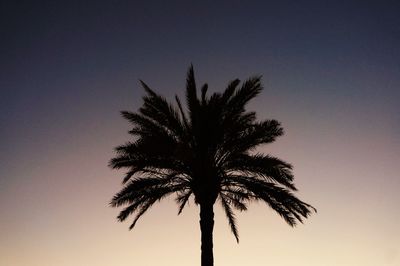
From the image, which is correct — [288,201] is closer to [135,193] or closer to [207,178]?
[207,178]

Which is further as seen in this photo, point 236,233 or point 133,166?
point 236,233

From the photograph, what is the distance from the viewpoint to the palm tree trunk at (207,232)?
15.8 meters

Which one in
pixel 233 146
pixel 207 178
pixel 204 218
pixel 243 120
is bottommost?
pixel 204 218

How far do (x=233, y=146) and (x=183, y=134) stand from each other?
179cm

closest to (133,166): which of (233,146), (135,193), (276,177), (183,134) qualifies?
(135,193)

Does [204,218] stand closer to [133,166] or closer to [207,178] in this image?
[207,178]

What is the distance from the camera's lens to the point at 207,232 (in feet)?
52.9

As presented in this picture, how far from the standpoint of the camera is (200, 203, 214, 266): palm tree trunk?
15844 mm

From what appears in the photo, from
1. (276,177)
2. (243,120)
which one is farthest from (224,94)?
(276,177)

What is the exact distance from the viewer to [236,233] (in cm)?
1875

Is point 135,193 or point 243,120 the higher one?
point 243,120

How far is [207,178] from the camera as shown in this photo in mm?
16109

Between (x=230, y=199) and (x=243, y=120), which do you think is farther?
(x=230, y=199)

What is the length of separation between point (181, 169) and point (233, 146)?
1.98 metres
